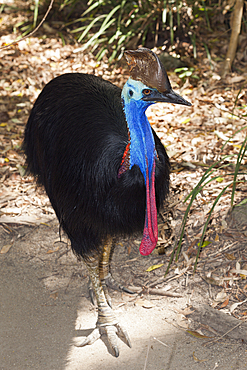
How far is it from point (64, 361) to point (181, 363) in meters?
0.69

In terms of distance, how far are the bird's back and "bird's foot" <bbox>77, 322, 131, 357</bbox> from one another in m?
0.51

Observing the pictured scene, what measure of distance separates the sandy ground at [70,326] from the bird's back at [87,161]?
53cm

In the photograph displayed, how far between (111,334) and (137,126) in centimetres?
139

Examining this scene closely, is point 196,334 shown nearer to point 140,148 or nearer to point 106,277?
point 106,277

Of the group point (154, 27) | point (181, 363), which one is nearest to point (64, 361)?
point (181, 363)

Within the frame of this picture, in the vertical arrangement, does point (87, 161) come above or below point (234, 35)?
below

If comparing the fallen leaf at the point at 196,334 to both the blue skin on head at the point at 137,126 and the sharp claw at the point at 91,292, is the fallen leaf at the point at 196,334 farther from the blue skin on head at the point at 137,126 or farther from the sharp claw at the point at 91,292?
the blue skin on head at the point at 137,126

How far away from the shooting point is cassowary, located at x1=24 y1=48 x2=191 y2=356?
2.09 metres

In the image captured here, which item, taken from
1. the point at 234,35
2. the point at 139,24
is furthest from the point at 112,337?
the point at 139,24

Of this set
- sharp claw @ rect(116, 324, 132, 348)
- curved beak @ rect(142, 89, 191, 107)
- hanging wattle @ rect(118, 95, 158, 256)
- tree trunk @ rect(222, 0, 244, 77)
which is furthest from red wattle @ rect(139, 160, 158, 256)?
tree trunk @ rect(222, 0, 244, 77)

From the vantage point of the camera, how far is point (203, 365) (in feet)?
8.23

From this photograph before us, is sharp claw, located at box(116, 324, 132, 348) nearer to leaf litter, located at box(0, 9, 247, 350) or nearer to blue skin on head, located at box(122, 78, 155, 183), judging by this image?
leaf litter, located at box(0, 9, 247, 350)

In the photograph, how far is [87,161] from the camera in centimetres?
244

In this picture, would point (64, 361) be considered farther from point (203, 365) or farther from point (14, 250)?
point (14, 250)
